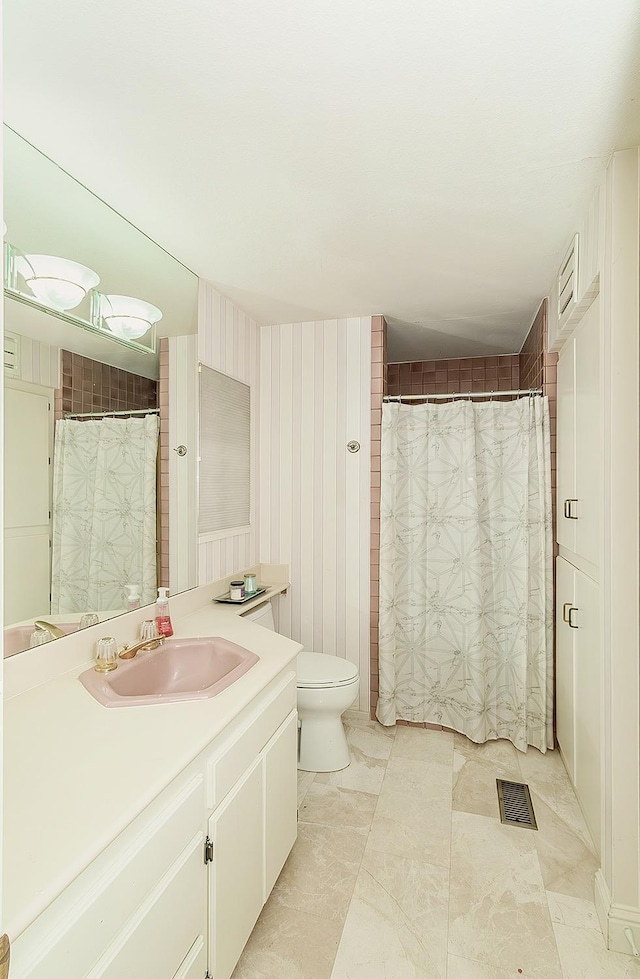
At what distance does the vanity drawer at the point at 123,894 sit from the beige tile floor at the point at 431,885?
592 millimetres

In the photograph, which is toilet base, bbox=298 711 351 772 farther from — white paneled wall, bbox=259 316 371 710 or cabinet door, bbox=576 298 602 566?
cabinet door, bbox=576 298 602 566

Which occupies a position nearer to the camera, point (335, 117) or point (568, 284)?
point (335, 117)

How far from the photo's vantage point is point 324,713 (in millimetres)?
2592

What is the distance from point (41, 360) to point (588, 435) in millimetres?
1901

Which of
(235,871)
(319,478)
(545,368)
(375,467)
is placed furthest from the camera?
(319,478)

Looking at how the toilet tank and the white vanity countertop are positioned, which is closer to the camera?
the white vanity countertop

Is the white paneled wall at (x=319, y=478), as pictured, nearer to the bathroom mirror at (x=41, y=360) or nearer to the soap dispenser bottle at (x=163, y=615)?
the soap dispenser bottle at (x=163, y=615)

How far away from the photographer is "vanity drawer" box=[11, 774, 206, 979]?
866mm

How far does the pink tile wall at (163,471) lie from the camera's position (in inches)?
89.4

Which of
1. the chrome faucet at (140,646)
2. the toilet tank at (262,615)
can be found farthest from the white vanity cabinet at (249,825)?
the toilet tank at (262,615)

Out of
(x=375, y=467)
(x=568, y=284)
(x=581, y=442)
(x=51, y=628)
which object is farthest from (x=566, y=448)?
(x=51, y=628)

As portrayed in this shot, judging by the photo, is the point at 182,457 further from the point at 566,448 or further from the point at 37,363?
the point at 566,448

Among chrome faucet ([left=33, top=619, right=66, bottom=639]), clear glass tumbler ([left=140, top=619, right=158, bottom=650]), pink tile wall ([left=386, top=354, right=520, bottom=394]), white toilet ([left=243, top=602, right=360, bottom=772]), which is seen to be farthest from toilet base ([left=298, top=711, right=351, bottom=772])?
pink tile wall ([left=386, top=354, right=520, bottom=394])

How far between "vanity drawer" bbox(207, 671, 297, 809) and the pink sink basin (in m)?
0.13
